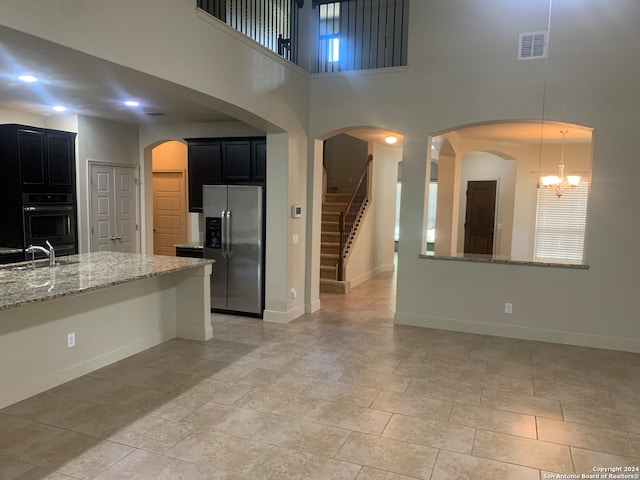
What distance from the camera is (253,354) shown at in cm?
450

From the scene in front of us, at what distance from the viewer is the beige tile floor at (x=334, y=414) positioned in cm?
264

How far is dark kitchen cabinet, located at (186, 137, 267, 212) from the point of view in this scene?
19.4ft

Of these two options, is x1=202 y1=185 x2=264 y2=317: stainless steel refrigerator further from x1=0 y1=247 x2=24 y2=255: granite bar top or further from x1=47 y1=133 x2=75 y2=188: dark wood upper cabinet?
x1=0 y1=247 x2=24 y2=255: granite bar top

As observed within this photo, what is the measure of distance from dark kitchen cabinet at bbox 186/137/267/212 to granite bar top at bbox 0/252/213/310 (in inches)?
70.0

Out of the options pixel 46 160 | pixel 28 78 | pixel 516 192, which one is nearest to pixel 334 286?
pixel 516 192

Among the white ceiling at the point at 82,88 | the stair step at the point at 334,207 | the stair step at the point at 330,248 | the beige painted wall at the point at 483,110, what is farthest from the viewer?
the stair step at the point at 334,207

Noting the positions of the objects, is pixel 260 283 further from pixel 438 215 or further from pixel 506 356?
pixel 438 215

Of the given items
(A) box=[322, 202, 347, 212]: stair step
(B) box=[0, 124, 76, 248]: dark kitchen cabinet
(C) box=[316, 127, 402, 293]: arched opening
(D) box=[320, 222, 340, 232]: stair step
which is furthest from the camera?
(A) box=[322, 202, 347, 212]: stair step

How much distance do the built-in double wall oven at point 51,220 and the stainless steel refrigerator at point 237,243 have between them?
→ 77.6 inches

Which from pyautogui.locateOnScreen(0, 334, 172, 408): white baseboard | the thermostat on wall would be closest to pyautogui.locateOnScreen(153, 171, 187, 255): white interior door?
the thermostat on wall

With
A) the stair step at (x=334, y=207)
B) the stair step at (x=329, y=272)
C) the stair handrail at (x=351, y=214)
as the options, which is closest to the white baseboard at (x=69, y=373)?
the stair step at (x=329, y=272)

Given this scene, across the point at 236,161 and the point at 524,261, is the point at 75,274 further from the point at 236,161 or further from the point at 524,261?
the point at 524,261

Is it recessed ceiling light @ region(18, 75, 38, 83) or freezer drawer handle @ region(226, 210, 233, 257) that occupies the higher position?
recessed ceiling light @ region(18, 75, 38, 83)

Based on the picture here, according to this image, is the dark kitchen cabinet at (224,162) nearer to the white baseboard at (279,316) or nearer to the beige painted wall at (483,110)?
the beige painted wall at (483,110)
